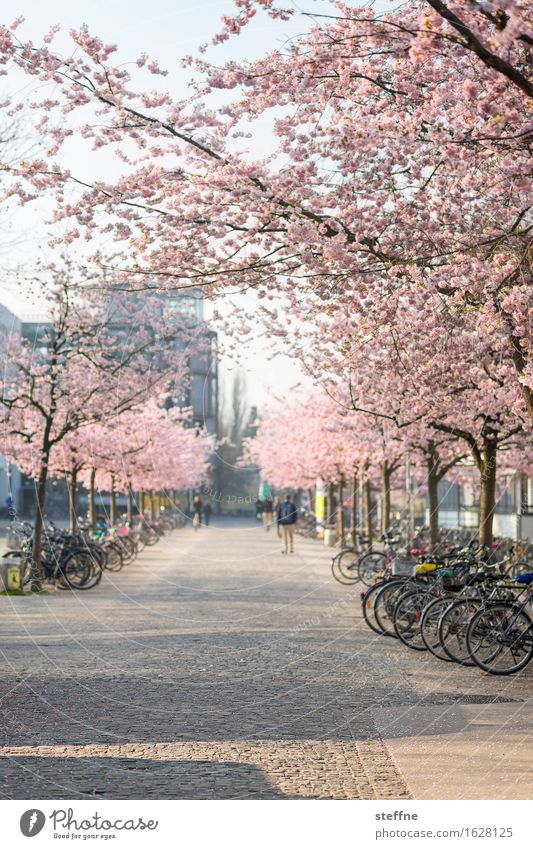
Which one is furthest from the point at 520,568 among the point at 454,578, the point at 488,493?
the point at 454,578

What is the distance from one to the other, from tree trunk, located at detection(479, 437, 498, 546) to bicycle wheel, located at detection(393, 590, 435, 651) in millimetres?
4083

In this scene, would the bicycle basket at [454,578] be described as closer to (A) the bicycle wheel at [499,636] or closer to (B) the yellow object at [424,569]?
(B) the yellow object at [424,569]

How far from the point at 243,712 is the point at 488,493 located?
9.65m

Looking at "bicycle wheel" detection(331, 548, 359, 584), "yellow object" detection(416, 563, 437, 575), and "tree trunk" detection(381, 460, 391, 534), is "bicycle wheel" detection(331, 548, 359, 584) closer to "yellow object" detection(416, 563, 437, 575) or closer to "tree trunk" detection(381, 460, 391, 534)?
"tree trunk" detection(381, 460, 391, 534)

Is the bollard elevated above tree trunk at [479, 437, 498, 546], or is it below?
below

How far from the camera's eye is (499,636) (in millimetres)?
12539

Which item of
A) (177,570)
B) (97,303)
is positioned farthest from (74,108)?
(177,570)

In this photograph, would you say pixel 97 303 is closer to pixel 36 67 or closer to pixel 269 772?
pixel 36 67

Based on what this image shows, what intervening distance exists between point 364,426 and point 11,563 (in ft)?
25.8

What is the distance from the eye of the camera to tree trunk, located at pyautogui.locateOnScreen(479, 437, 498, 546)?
18594 millimetres

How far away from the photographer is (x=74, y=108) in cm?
1048

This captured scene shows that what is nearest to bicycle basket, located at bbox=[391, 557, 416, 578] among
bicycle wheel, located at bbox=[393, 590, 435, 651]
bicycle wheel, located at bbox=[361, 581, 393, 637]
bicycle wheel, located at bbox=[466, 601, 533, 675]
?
bicycle wheel, located at bbox=[361, 581, 393, 637]

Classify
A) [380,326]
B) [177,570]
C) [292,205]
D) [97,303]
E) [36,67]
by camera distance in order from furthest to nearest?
1. [177,570]
2. [97,303]
3. [380,326]
4. [292,205]
5. [36,67]

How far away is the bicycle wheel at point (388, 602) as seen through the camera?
1517cm
